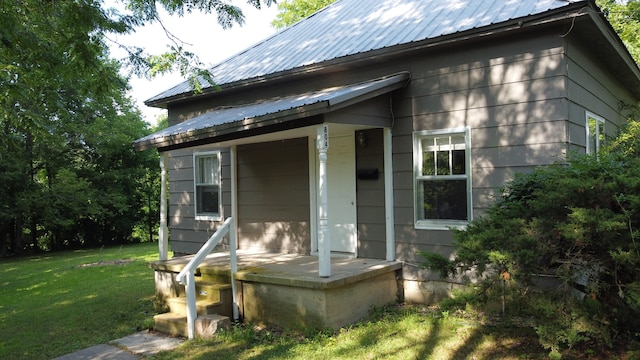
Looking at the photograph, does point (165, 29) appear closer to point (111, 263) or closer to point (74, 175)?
point (111, 263)

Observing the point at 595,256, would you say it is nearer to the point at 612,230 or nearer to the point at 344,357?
the point at 612,230

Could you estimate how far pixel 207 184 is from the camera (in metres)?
9.48

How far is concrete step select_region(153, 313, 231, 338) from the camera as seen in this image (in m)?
5.60

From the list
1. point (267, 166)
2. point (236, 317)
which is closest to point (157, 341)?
point (236, 317)

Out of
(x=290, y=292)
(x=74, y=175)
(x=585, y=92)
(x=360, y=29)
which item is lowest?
(x=290, y=292)

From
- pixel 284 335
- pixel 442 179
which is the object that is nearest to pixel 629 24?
pixel 442 179

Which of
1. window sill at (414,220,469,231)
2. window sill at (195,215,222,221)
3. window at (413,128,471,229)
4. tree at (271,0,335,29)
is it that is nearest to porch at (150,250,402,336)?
window sill at (414,220,469,231)

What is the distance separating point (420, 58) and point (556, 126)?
2.05 meters

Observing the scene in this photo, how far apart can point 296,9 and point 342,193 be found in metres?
18.0

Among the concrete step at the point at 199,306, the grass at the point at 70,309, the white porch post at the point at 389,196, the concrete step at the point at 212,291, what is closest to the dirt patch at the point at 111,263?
the grass at the point at 70,309

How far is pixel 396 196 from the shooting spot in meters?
6.74

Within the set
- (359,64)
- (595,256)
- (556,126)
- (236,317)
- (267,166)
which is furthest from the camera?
(267,166)

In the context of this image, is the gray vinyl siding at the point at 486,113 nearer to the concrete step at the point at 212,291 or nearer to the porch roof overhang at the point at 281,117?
the porch roof overhang at the point at 281,117

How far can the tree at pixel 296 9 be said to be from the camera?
22.0 metres
